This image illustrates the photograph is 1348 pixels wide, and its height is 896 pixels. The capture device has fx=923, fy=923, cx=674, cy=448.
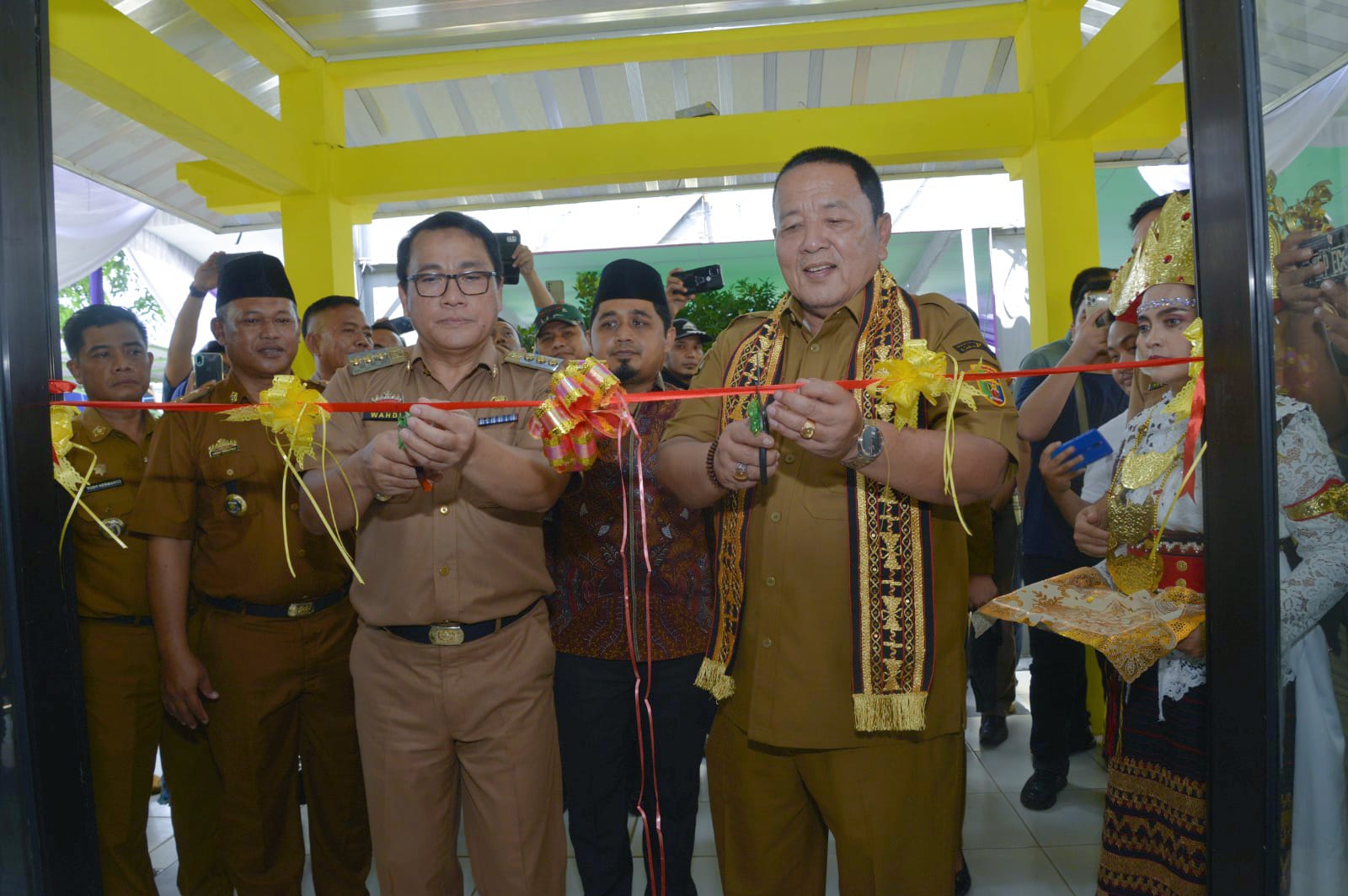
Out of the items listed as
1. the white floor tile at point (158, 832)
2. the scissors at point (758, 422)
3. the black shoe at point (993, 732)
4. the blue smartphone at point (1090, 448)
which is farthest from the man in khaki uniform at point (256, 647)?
the black shoe at point (993, 732)

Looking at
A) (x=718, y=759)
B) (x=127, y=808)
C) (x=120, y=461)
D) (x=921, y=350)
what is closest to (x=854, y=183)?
(x=921, y=350)

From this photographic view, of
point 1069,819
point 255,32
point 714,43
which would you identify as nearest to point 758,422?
point 1069,819

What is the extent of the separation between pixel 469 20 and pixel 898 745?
4.65m

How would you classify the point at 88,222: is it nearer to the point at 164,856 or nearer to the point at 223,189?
the point at 223,189

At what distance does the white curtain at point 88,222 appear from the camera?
19.0 feet

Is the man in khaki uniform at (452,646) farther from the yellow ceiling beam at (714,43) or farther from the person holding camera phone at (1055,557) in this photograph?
the yellow ceiling beam at (714,43)

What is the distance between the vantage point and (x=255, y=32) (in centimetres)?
483

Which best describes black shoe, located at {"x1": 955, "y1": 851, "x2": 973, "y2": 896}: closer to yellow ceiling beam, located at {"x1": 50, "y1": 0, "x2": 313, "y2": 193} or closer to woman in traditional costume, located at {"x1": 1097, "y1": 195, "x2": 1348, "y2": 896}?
woman in traditional costume, located at {"x1": 1097, "y1": 195, "x2": 1348, "y2": 896}

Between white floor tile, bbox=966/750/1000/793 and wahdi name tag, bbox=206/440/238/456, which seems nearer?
wahdi name tag, bbox=206/440/238/456

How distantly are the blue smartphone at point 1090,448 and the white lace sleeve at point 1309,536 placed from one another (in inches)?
38.6

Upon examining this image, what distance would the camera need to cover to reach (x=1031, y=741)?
143 inches

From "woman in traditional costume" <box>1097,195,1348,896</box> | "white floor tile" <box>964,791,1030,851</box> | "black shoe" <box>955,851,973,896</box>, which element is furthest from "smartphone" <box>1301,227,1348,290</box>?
"white floor tile" <box>964,791,1030,851</box>

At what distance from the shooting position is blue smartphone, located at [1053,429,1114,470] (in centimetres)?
257

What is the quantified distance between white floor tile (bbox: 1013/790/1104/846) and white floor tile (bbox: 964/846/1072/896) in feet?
0.43
